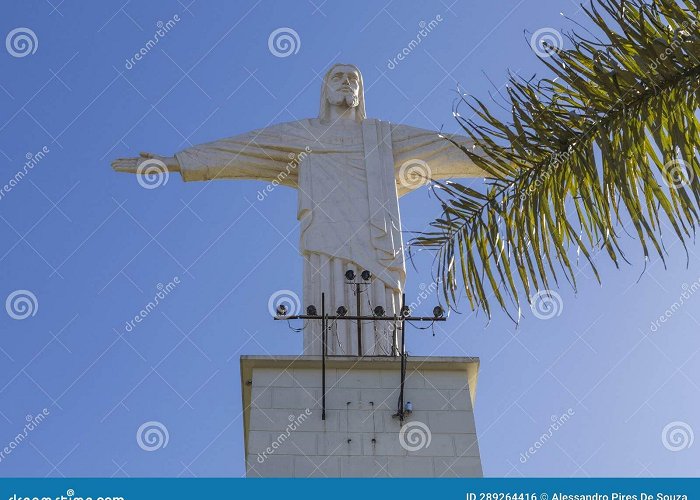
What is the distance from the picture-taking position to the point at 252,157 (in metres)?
13.2

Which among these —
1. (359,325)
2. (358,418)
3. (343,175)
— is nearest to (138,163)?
(343,175)

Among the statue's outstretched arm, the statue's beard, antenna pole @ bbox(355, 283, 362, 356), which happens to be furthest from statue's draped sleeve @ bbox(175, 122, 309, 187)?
antenna pole @ bbox(355, 283, 362, 356)

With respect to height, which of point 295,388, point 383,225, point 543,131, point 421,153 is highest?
point 421,153

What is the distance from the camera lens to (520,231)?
6707 millimetres

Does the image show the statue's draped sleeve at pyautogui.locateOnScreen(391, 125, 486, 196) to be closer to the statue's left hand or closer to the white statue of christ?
the white statue of christ

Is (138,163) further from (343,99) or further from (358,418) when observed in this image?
(358,418)

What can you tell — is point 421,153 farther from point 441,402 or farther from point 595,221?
point 595,221

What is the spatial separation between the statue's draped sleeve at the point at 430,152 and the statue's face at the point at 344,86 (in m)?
0.60

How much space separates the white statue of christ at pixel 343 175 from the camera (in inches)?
465

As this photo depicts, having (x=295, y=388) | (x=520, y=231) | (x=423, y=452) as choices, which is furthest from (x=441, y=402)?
(x=520, y=231)

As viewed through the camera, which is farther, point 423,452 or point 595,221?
point 423,452

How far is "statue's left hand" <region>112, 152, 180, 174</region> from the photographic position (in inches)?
504

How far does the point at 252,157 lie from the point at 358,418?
3805 millimetres

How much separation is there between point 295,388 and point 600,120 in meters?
5.16
